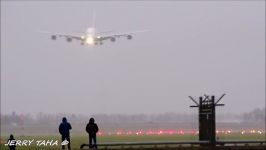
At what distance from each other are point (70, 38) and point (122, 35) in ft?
22.8

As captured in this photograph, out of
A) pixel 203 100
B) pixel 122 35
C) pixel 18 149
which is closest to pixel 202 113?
pixel 203 100

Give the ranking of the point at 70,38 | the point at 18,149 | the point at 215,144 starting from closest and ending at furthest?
1. the point at 215,144
2. the point at 18,149
3. the point at 70,38

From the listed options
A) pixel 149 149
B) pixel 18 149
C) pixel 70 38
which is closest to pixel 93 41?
pixel 70 38

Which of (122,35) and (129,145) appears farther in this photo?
(122,35)

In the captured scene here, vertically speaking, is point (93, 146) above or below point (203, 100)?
below

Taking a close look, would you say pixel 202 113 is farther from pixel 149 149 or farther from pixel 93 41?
pixel 93 41

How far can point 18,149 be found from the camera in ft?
133

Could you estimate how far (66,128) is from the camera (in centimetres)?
3628

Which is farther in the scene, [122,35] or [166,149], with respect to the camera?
[122,35]

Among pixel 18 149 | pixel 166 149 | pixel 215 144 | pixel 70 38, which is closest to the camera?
pixel 166 149

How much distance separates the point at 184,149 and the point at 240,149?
2770mm

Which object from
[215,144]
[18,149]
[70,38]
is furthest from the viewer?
[70,38]

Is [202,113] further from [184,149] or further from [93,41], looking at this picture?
[93,41]

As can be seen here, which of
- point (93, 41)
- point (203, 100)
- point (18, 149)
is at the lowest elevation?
point (18, 149)
